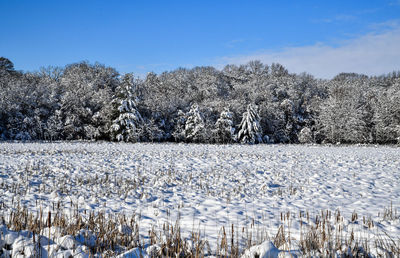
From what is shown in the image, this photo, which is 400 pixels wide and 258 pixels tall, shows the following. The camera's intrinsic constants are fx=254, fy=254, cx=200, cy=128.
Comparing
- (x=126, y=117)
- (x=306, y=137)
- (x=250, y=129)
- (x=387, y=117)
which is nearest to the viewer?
(x=126, y=117)

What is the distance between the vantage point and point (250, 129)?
35.3m

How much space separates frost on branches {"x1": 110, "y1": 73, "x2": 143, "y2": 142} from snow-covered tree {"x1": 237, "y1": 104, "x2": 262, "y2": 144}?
1438 centimetres

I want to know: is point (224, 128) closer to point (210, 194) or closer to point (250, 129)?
point (250, 129)

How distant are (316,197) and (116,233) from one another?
566cm

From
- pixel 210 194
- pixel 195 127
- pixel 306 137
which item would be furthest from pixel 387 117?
pixel 210 194

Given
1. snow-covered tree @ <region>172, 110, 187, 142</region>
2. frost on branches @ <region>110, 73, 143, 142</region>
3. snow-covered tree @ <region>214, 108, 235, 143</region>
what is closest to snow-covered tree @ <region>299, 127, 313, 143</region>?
snow-covered tree @ <region>214, 108, 235, 143</region>

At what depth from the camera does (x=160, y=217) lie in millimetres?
5344

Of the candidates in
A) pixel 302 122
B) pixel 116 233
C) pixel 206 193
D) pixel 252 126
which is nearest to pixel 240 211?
pixel 206 193

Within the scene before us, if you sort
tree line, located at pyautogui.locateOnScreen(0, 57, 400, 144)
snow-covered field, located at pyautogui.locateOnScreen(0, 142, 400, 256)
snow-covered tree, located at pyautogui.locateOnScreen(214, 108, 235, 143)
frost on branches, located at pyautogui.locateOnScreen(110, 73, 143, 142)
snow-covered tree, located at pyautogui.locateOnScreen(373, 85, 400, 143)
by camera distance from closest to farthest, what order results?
snow-covered field, located at pyautogui.locateOnScreen(0, 142, 400, 256), frost on branches, located at pyautogui.locateOnScreen(110, 73, 143, 142), tree line, located at pyautogui.locateOnScreen(0, 57, 400, 144), snow-covered tree, located at pyautogui.locateOnScreen(214, 108, 235, 143), snow-covered tree, located at pyautogui.locateOnScreen(373, 85, 400, 143)

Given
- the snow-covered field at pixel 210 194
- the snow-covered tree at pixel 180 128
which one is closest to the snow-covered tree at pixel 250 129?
the snow-covered tree at pixel 180 128

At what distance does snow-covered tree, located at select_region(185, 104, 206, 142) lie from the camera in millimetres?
35188

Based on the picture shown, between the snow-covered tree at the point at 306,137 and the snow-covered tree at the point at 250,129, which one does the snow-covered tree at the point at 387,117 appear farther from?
the snow-covered tree at the point at 250,129

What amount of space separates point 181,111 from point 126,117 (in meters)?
8.88

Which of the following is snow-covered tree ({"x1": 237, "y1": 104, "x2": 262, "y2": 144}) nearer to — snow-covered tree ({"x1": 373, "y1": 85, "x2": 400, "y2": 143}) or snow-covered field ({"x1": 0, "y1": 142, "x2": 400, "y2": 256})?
snow-covered tree ({"x1": 373, "y1": 85, "x2": 400, "y2": 143})
